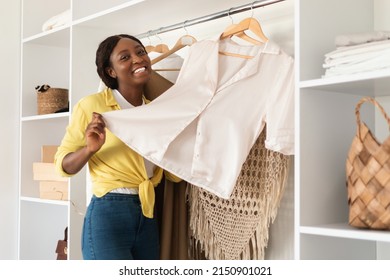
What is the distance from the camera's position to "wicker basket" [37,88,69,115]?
2.74 m

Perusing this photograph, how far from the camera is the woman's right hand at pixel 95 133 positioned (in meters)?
1.80

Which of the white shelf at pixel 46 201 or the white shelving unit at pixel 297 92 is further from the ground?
the white shelving unit at pixel 297 92

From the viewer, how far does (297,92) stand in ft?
5.22

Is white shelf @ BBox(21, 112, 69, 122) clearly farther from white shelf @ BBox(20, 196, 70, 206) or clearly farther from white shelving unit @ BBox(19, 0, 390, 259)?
white shelf @ BBox(20, 196, 70, 206)

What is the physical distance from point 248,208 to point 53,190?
1.09 meters

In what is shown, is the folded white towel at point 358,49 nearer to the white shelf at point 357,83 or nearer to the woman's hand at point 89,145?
the white shelf at point 357,83

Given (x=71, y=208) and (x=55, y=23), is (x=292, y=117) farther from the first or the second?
(x=55, y=23)

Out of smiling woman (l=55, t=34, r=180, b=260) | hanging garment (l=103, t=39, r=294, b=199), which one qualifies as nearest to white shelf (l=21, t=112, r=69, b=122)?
smiling woman (l=55, t=34, r=180, b=260)

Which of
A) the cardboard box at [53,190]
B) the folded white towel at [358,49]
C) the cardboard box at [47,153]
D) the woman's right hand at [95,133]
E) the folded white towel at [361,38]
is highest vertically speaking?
the folded white towel at [361,38]

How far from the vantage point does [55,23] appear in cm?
271

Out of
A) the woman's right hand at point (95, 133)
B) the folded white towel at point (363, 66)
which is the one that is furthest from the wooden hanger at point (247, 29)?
the woman's right hand at point (95, 133)

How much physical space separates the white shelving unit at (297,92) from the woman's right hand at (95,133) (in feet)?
1.77
